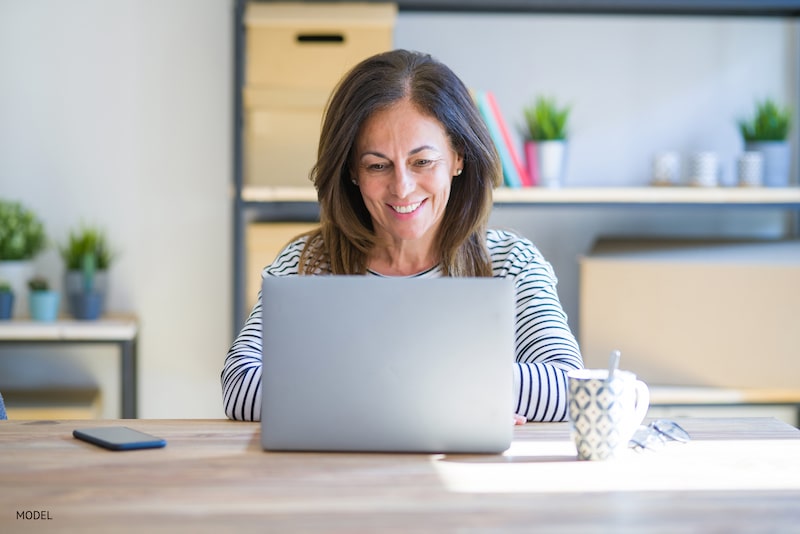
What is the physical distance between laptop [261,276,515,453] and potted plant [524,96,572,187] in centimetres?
160

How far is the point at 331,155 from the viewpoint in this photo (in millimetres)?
1649

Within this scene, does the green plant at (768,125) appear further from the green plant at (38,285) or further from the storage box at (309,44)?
the green plant at (38,285)

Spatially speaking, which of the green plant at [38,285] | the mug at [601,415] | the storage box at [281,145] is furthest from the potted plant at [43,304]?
the mug at [601,415]

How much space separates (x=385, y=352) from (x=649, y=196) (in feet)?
5.49

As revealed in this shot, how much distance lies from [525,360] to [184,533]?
80 centimetres

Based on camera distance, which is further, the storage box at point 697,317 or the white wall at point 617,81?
the white wall at point 617,81

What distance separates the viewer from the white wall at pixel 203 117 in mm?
2844

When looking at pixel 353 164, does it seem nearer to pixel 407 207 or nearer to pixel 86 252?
pixel 407 207

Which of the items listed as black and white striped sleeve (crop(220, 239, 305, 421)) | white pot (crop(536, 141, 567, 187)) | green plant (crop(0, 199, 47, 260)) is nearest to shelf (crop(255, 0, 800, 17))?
white pot (crop(536, 141, 567, 187))

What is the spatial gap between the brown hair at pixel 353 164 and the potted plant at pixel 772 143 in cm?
125

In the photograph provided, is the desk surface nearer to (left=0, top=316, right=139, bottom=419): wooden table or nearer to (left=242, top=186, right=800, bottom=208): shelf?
(left=0, top=316, right=139, bottom=419): wooden table

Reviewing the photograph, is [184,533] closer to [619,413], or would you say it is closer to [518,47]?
[619,413]

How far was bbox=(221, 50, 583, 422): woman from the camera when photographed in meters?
1.61

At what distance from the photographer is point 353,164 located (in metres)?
1.69
